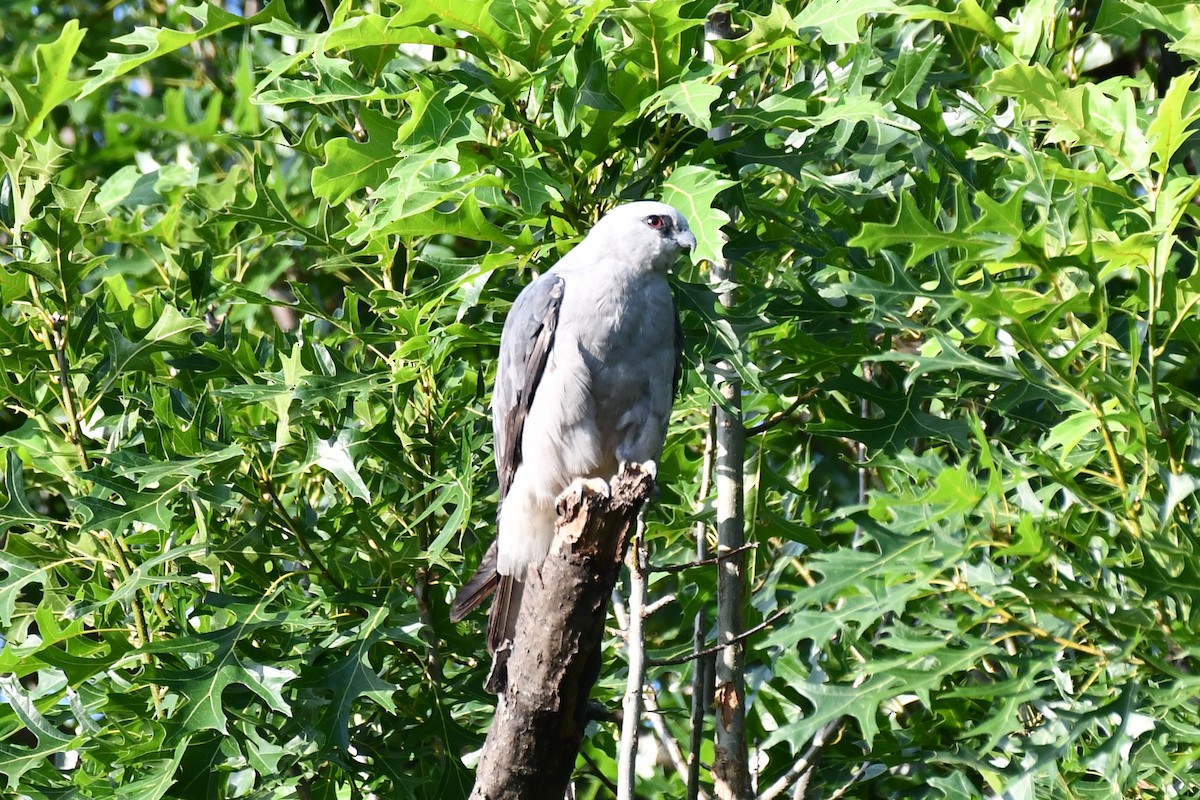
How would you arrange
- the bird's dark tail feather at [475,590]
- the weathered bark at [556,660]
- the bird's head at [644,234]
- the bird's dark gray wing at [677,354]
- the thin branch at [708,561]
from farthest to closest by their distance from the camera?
1. the bird's dark gray wing at [677,354]
2. the bird's head at [644,234]
3. the bird's dark tail feather at [475,590]
4. the thin branch at [708,561]
5. the weathered bark at [556,660]

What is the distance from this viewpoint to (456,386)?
3.94 meters

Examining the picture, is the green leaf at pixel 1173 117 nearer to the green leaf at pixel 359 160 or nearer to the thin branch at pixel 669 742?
the green leaf at pixel 359 160

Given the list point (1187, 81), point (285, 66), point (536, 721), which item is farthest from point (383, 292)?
point (1187, 81)

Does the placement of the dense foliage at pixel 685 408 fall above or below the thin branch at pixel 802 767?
above

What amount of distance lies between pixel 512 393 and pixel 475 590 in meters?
0.65

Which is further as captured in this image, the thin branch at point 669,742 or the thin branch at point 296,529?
the thin branch at point 669,742

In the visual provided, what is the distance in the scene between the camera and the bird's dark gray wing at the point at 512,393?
366 cm

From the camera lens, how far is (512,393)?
13.1ft

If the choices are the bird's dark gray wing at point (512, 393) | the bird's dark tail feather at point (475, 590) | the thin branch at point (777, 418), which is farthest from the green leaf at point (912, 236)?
the bird's dark tail feather at point (475, 590)

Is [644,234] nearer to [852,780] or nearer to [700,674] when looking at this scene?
[700,674]

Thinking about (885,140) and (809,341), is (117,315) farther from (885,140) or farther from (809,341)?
(885,140)

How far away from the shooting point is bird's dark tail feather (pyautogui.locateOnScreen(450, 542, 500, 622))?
365 centimetres

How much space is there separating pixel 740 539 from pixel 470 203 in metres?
1.18

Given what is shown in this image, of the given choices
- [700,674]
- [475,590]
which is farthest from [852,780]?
[475,590]
